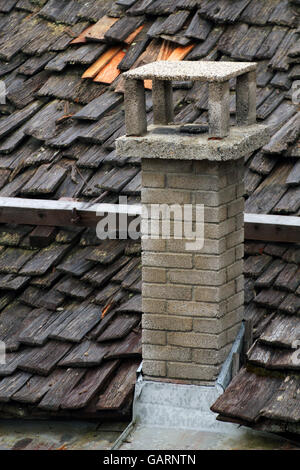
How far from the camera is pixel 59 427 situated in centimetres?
797

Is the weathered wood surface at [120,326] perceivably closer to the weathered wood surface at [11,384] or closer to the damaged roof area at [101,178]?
the damaged roof area at [101,178]

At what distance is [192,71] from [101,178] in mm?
2073

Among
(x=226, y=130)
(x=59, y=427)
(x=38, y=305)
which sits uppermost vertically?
(x=226, y=130)

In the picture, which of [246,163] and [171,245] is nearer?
[171,245]

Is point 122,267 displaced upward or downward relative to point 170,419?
upward

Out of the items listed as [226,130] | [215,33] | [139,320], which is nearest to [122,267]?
[139,320]

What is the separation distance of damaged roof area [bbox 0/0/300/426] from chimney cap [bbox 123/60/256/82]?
1.10 metres

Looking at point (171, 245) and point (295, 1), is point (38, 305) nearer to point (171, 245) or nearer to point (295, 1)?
point (171, 245)

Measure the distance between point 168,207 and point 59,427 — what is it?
1.92m

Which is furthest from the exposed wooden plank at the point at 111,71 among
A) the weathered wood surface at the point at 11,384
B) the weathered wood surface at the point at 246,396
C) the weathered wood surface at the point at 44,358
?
the weathered wood surface at the point at 246,396

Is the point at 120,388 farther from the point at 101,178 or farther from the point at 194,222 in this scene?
the point at 101,178

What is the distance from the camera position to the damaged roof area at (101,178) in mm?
7684

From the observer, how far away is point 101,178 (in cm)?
909

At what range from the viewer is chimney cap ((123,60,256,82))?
7.04m
